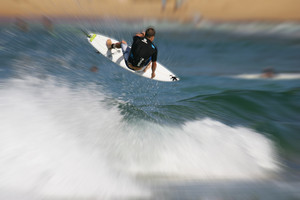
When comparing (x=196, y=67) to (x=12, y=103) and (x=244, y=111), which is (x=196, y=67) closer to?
(x=244, y=111)

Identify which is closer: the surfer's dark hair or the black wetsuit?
the surfer's dark hair

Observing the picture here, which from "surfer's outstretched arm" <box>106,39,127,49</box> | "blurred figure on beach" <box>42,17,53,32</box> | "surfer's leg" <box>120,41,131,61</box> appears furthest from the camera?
"blurred figure on beach" <box>42,17,53,32</box>

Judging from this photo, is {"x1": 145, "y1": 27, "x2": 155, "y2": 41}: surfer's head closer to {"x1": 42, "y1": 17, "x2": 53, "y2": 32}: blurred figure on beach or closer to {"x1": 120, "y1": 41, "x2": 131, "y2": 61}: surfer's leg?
{"x1": 120, "y1": 41, "x2": 131, "y2": 61}: surfer's leg

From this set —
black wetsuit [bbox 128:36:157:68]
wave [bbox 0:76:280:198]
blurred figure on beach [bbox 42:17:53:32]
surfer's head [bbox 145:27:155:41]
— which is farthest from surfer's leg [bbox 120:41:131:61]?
blurred figure on beach [bbox 42:17:53:32]

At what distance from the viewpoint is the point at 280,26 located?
34125 mm

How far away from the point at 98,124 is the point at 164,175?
6.19 feet

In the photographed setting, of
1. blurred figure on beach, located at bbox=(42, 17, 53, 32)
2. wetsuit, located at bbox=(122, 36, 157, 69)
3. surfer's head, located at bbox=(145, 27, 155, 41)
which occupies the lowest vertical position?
wetsuit, located at bbox=(122, 36, 157, 69)

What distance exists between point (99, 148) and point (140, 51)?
11.0 feet

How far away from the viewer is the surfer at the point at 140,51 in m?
6.05

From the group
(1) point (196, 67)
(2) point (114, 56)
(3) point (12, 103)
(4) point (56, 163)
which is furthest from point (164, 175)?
(1) point (196, 67)

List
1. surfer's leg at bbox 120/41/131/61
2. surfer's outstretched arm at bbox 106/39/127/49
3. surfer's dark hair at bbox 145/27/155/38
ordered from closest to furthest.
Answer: surfer's dark hair at bbox 145/27/155/38 < surfer's leg at bbox 120/41/131/61 < surfer's outstretched arm at bbox 106/39/127/49

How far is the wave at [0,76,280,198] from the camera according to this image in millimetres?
3045

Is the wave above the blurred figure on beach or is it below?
A: below

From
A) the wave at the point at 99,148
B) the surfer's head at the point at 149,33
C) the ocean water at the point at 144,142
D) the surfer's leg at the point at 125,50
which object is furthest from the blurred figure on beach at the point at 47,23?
the wave at the point at 99,148
